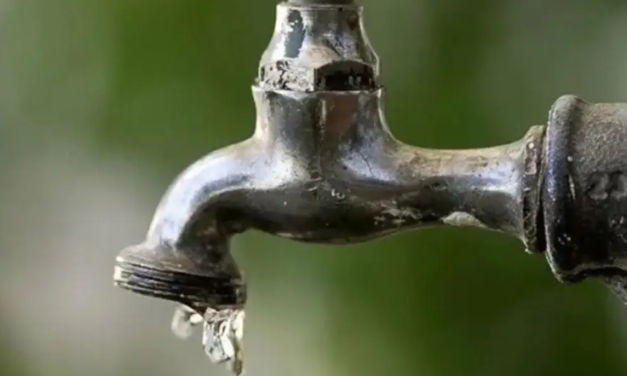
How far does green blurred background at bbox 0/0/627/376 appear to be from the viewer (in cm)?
75

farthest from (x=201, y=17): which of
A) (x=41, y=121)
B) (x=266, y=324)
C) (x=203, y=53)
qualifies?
(x=266, y=324)

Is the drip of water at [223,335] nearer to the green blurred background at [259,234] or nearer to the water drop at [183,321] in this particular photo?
the water drop at [183,321]

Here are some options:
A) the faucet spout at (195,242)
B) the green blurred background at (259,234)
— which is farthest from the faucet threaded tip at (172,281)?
the green blurred background at (259,234)

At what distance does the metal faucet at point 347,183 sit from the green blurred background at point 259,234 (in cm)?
27

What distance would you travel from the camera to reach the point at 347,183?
19.6 inches

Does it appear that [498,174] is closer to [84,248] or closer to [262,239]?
[262,239]

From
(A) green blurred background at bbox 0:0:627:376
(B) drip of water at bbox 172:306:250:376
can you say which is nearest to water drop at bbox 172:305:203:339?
(B) drip of water at bbox 172:306:250:376

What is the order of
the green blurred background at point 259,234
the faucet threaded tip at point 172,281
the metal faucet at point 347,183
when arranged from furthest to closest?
the green blurred background at point 259,234 → the faucet threaded tip at point 172,281 → the metal faucet at point 347,183

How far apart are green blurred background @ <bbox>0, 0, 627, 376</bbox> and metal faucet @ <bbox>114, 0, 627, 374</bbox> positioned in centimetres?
27

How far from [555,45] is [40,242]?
1.74 ft

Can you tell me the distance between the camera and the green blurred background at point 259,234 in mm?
751

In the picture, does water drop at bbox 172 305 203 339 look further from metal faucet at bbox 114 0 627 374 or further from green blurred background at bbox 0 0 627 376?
green blurred background at bbox 0 0 627 376

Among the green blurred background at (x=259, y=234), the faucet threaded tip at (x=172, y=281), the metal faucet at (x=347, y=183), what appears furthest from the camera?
the green blurred background at (x=259, y=234)

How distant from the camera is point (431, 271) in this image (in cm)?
79
